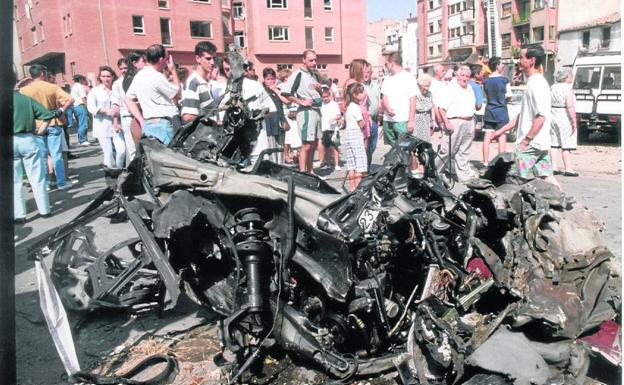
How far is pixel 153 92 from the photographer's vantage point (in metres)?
6.52

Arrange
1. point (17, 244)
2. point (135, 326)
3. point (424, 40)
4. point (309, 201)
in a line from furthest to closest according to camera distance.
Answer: point (424, 40) → point (17, 244) → point (135, 326) → point (309, 201)

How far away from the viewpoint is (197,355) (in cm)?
362

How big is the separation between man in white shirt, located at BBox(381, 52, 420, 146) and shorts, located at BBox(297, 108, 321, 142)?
1.34 m

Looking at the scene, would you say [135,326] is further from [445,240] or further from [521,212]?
[521,212]

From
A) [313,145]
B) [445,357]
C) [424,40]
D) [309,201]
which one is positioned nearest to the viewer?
[445,357]

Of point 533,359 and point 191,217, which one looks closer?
point 533,359

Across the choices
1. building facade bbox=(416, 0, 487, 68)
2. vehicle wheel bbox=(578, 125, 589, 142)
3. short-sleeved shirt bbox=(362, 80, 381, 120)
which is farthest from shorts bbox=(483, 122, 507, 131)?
building facade bbox=(416, 0, 487, 68)

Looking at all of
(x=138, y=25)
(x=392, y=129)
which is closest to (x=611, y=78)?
(x=392, y=129)

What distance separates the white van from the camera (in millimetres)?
13297

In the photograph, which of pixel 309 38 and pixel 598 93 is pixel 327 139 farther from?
pixel 309 38

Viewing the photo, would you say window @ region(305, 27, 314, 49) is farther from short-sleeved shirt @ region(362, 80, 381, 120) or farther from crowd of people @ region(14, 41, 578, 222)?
short-sleeved shirt @ region(362, 80, 381, 120)

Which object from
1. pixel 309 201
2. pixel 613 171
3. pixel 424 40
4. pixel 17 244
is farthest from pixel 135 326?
pixel 424 40

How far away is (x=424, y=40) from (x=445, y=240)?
74.3 metres

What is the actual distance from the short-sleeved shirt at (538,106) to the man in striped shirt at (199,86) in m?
4.13
